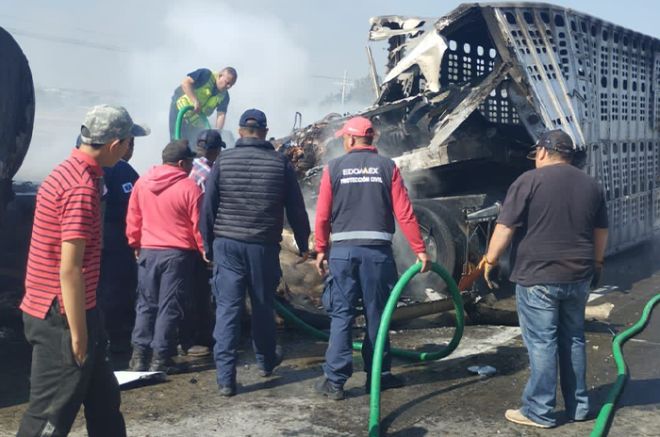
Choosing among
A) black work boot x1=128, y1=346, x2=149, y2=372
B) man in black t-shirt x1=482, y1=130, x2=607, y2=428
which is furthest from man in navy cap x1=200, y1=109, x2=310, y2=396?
man in black t-shirt x1=482, y1=130, x2=607, y2=428

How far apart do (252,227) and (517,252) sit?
1.75m

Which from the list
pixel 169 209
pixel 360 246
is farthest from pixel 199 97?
pixel 360 246

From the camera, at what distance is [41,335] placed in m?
2.91

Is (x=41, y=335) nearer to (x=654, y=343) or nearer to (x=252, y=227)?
(x=252, y=227)

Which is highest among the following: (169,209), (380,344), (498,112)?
(498,112)

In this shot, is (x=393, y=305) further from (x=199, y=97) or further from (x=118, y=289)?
(x=199, y=97)

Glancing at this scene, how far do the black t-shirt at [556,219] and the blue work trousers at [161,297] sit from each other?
2369mm

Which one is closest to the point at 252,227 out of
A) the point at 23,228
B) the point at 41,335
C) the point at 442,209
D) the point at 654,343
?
the point at 41,335

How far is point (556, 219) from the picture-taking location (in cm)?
416

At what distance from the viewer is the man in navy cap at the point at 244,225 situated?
15.7 feet

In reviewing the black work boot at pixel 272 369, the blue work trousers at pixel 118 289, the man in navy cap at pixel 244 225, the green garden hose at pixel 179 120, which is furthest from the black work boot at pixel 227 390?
the green garden hose at pixel 179 120

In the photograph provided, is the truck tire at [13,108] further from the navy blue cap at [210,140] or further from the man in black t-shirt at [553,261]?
the man in black t-shirt at [553,261]

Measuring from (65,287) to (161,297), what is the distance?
2380 millimetres

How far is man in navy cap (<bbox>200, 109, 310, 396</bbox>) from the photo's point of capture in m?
4.80
